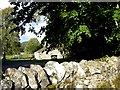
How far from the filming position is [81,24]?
15008 mm

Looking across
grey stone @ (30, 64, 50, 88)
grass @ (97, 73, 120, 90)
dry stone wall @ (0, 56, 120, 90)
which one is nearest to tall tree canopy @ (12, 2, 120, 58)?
dry stone wall @ (0, 56, 120, 90)

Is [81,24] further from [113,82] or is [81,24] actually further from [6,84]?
Result: [6,84]

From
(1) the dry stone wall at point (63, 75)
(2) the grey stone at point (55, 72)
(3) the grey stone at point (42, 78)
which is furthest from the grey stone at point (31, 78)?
(2) the grey stone at point (55, 72)

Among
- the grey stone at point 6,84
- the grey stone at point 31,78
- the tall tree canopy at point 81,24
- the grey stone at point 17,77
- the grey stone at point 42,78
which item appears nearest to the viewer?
the grey stone at point 6,84

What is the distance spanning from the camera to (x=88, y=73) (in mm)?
11086

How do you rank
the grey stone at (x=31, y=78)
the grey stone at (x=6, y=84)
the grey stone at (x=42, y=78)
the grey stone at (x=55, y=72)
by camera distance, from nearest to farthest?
the grey stone at (x=6, y=84), the grey stone at (x=31, y=78), the grey stone at (x=42, y=78), the grey stone at (x=55, y=72)

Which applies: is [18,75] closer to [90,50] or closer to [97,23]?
[97,23]

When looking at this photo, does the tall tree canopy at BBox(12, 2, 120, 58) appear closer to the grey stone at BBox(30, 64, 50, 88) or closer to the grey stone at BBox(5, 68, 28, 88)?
the grey stone at BBox(30, 64, 50, 88)

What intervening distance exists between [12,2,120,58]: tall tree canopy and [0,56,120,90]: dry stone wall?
12.1 ft

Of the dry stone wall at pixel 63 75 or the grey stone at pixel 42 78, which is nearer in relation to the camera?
the dry stone wall at pixel 63 75

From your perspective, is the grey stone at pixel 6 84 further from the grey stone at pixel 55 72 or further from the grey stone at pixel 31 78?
the grey stone at pixel 55 72

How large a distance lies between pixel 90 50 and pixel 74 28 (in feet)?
13.4

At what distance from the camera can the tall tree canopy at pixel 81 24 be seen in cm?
1492

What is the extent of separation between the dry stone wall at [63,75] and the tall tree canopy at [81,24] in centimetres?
368
